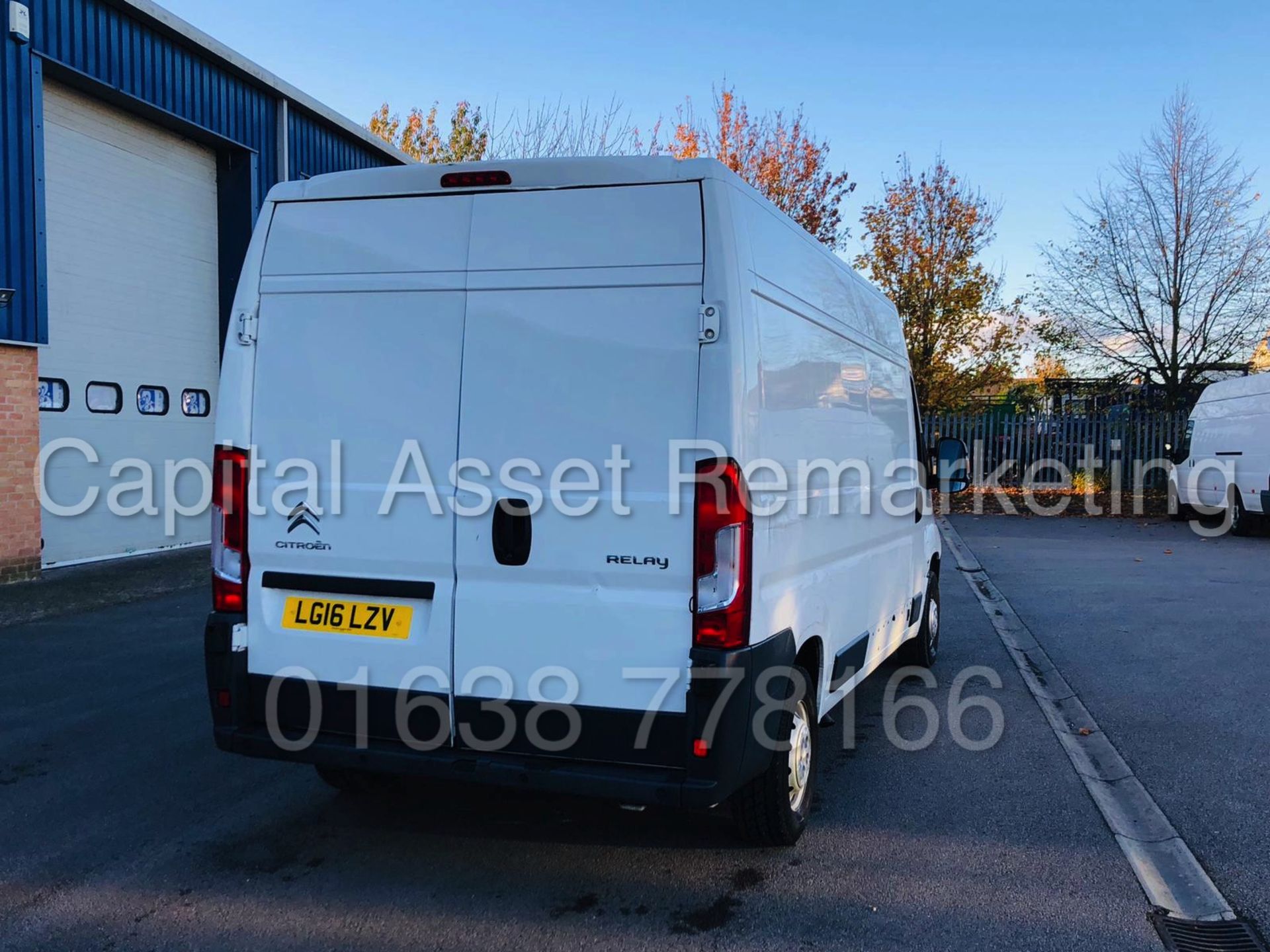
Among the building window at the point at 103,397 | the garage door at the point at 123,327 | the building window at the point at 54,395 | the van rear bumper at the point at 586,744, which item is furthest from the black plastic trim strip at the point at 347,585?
the building window at the point at 103,397

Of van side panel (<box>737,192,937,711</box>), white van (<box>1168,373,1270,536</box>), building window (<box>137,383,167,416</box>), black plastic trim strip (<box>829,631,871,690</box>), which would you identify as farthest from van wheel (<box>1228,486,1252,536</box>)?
building window (<box>137,383,167,416</box>)

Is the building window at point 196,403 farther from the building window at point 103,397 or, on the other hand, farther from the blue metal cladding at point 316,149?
the blue metal cladding at point 316,149

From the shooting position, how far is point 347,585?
4.03m

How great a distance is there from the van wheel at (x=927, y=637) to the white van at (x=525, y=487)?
340 centimetres

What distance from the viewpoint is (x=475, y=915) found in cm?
368

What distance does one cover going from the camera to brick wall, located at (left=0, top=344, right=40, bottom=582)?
36.0 feet

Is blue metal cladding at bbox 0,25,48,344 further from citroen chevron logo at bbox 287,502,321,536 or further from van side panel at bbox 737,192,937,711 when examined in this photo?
van side panel at bbox 737,192,937,711

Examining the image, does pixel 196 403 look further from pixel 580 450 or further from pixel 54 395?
pixel 580 450

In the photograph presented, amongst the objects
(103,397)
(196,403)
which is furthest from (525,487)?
(196,403)

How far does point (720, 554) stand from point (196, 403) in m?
12.8

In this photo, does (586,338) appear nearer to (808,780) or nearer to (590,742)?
(590,742)

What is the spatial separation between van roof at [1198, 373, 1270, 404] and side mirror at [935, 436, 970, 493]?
1199 centimetres

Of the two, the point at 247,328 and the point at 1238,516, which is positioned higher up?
the point at 247,328

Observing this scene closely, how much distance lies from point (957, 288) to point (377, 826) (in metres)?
26.6
